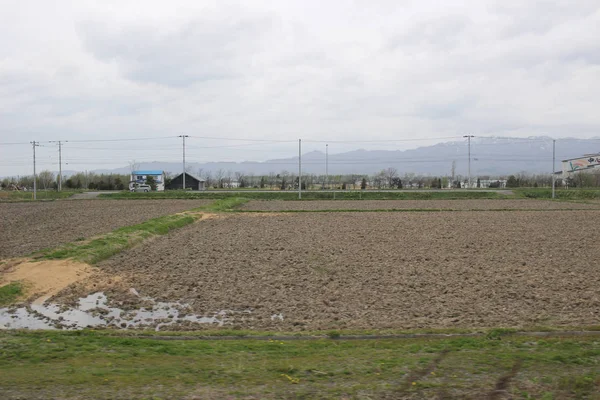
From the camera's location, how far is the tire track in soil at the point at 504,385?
210 inches

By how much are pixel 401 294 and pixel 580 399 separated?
583 cm

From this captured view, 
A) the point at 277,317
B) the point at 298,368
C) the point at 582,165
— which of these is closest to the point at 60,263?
the point at 277,317

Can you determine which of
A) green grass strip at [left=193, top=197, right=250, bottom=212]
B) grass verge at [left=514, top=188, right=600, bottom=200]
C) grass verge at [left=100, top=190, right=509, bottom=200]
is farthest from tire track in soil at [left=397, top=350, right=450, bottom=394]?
grass verge at [left=514, top=188, right=600, bottom=200]

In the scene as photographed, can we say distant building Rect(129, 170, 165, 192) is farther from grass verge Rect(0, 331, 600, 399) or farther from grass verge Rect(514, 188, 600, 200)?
grass verge Rect(0, 331, 600, 399)

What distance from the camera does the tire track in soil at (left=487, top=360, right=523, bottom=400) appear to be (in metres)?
5.32

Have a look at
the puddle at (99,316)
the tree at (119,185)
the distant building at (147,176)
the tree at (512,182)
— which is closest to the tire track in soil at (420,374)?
the puddle at (99,316)

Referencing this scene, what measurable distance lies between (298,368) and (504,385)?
2.38 meters

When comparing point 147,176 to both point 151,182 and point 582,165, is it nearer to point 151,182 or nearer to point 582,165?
point 151,182

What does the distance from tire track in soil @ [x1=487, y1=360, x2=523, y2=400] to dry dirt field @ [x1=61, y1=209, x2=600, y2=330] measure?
2492mm

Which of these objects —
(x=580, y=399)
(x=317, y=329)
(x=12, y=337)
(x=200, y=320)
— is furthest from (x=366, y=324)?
(x=12, y=337)

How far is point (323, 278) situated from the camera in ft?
42.3

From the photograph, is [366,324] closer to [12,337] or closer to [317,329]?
[317,329]

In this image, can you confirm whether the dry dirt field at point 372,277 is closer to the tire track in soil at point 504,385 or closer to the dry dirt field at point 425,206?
the tire track in soil at point 504,385

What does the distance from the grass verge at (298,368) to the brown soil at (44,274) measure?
4.34 metres
